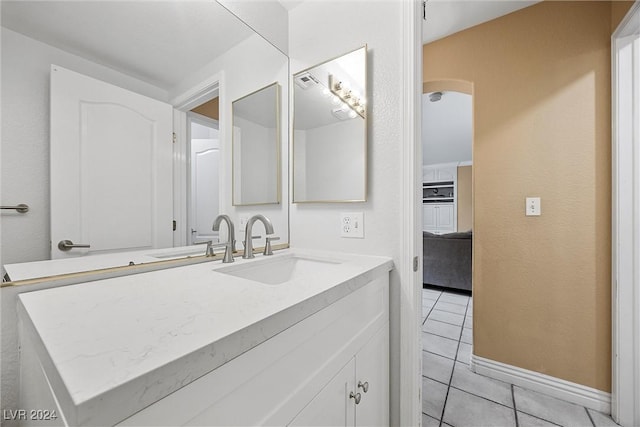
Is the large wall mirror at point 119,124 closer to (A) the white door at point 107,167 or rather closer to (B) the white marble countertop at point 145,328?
(A) the white door at point 107,167

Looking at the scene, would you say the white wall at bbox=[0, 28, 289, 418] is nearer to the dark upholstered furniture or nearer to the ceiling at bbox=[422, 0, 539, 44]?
the ceiling at bbox=[422, 0, 539, 44]

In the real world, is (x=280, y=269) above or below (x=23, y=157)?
below

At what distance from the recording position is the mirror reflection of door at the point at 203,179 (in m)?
1.07

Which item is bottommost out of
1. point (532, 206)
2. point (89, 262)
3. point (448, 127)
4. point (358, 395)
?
point (358, 395)

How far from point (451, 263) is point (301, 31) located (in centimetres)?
341

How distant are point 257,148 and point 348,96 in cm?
55

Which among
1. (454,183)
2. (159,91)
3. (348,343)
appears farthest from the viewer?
(454,183)

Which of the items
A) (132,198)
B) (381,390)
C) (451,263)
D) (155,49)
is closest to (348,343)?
(381,390)

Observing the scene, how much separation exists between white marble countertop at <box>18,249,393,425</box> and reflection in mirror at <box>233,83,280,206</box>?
627 mm

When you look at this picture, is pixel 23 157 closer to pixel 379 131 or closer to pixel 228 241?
pixel 228 241

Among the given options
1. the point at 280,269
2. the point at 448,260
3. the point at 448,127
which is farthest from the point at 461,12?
the point at 448,127

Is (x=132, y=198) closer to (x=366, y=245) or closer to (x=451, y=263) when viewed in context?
(x=366, y=245)

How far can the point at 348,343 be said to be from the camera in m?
0.79

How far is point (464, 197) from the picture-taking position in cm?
805
